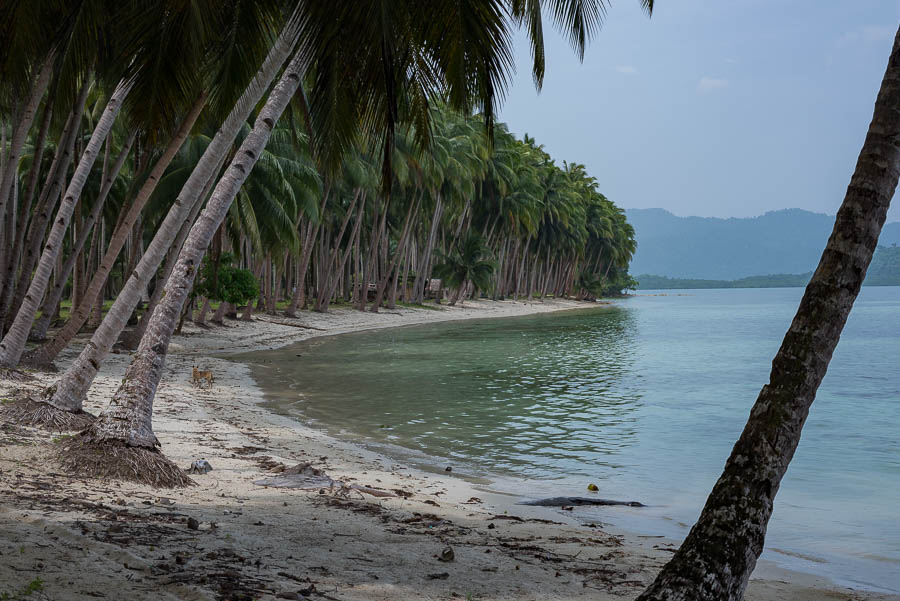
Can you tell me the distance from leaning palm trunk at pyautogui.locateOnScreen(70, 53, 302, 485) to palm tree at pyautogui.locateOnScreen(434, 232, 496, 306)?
51.3m

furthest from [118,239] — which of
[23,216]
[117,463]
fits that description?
[117,463]

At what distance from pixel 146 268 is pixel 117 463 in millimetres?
2418

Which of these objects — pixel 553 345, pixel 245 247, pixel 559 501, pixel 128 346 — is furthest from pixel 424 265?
pixel 559 501

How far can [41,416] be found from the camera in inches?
311

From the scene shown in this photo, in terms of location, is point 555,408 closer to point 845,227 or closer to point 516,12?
point 516,12

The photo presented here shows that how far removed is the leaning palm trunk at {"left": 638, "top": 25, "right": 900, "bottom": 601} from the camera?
366 cm

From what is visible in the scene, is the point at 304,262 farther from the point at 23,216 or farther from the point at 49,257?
the point at 49,257

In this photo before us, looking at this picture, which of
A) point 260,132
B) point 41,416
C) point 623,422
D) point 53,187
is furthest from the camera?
point 623,422

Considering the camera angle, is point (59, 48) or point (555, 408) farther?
point (555, 408)

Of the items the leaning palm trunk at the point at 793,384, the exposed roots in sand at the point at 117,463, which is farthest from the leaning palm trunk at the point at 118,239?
the leaning palm trunk at the point at 793,384

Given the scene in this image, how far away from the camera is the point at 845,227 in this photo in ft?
12.4

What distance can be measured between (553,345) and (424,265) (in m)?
24.7

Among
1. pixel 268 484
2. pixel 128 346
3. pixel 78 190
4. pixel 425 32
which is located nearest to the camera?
pixel 425 32

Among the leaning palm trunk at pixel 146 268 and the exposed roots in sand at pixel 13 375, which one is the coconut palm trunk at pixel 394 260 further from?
the leaning palm trunk at pixel 146 268
